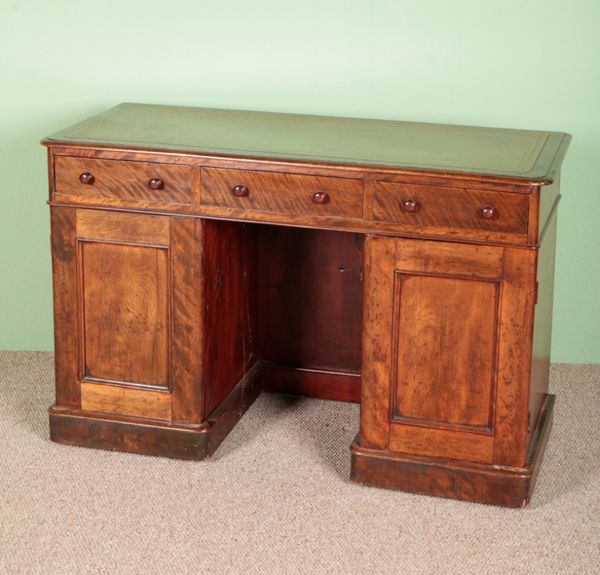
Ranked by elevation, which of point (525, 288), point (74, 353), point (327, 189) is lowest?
point (74, 353)

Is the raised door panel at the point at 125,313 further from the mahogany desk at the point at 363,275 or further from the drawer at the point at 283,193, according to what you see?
the drawer at the point at 283,193

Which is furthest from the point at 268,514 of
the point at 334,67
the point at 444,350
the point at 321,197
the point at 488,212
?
the point at 334,67

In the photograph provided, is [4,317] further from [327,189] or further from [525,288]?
[525,288]

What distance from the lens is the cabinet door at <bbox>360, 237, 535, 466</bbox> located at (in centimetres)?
343

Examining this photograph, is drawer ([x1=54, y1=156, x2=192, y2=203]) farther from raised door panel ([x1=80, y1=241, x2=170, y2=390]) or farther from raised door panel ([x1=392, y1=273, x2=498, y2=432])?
raised door panel ([x1=392, y1=273, x2=498, y2=432])

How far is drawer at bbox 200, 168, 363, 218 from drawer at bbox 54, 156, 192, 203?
8cm

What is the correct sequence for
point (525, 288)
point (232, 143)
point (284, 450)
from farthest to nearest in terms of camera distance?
point (284, 450) < point (232, 143) < point (525, 288)

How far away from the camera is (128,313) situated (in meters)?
3.78

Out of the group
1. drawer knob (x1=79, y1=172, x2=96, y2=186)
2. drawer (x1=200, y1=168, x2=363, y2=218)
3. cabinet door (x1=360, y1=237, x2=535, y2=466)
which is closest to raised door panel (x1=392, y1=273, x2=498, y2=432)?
cabinet door (x1=360, y1=237, x2=535, y2=466)

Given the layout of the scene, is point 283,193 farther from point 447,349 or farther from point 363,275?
point 447,349

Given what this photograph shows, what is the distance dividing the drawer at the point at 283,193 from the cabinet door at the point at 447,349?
133 millimetres

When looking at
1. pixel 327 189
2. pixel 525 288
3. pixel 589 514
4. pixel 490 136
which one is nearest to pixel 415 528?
pixel 589 514

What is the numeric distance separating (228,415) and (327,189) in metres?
0.91

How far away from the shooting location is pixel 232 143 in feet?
12.0
